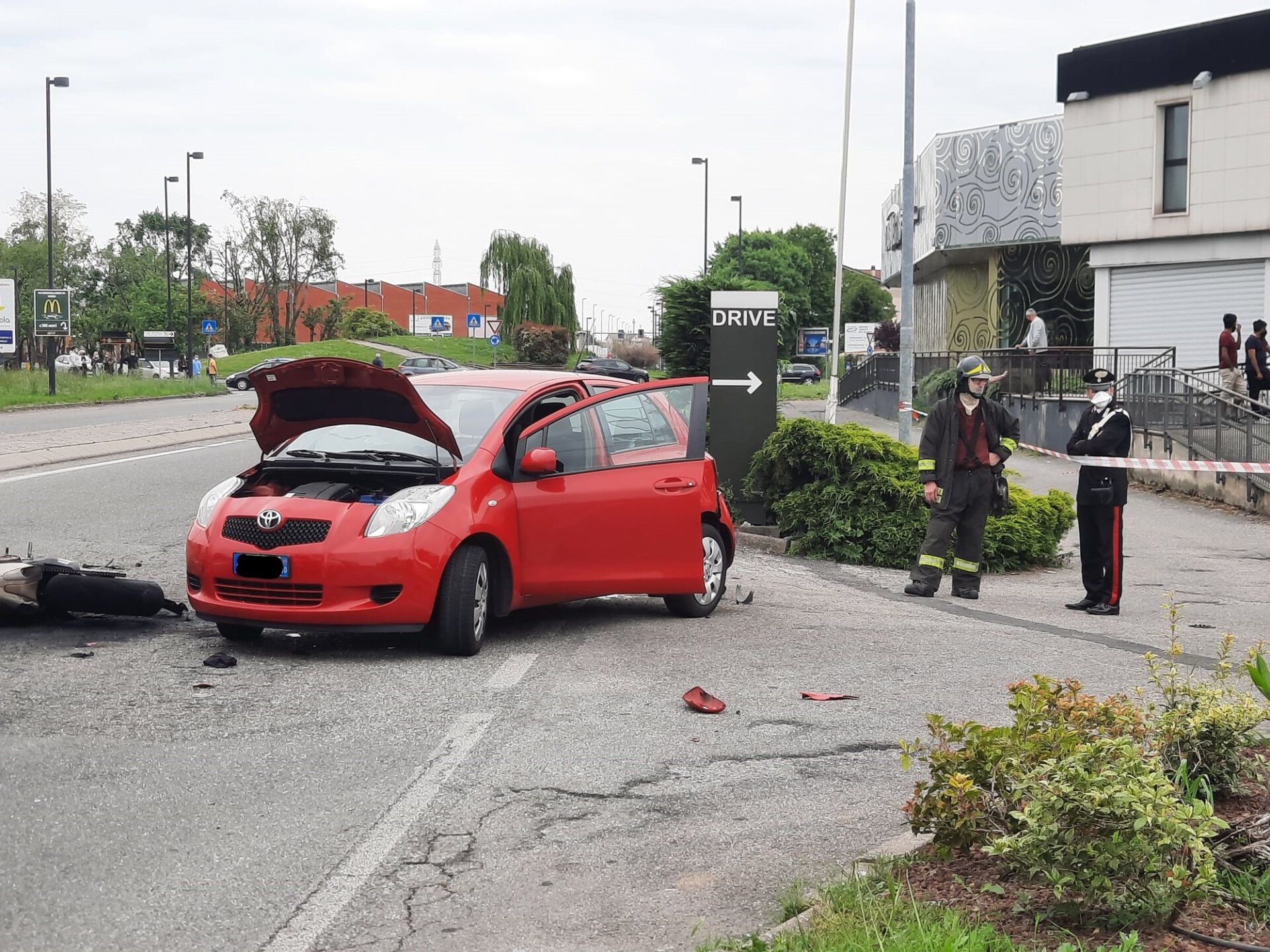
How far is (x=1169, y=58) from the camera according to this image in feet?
107

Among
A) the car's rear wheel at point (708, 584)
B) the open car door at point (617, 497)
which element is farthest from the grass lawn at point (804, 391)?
the open car door at point (617, 497)

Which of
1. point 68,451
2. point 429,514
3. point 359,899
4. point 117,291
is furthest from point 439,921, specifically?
point 117,291

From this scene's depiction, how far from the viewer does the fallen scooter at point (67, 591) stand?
827 cm

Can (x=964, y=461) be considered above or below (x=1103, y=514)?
above

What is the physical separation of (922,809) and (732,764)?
1707mm

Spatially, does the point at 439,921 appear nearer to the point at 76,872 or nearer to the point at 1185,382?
the point at 76,872

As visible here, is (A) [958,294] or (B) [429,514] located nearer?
(B) [429,514]

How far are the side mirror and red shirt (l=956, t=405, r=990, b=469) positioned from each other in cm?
410

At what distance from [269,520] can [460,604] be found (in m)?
1.10

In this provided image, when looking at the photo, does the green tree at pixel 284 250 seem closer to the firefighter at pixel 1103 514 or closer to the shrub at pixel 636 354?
the shrub at pixel 636 354

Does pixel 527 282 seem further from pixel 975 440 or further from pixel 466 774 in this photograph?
pixel 466 774

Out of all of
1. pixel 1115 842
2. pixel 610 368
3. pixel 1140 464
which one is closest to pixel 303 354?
pixel 610 368

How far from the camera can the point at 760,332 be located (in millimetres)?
15125

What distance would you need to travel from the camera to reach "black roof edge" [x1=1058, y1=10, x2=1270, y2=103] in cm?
3094
